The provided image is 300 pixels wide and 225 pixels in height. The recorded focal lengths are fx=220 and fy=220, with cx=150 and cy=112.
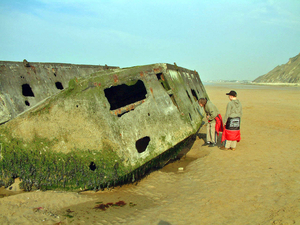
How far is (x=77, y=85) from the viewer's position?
12.0 feet

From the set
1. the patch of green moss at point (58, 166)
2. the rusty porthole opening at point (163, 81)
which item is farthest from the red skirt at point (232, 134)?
the patch of green moss at point (58, 166)

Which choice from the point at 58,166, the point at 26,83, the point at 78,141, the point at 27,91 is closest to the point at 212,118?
the point at 78,141

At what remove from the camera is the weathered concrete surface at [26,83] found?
238 inches

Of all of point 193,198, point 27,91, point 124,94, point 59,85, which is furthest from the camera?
point 59,85

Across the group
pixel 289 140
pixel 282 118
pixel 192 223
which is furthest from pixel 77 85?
pixel 282 118

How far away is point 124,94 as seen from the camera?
632 cm

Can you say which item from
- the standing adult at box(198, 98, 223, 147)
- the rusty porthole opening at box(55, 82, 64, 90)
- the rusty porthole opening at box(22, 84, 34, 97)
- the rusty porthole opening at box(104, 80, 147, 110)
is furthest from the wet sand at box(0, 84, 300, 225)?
the rusty porthole opening at box(55, 82, 64, 90)

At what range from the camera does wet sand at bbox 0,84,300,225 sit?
2.90 meters

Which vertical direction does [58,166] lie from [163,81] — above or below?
below

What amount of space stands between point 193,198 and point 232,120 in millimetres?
2637

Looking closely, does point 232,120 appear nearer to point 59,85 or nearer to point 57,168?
point 57,168

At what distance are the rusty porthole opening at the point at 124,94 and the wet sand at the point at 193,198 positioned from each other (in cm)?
229

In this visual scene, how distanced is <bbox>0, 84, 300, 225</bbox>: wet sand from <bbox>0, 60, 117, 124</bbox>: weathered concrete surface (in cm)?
301

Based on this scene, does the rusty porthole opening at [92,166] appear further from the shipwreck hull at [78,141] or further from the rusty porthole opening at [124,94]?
the rusty porthole opening at [124,94]
